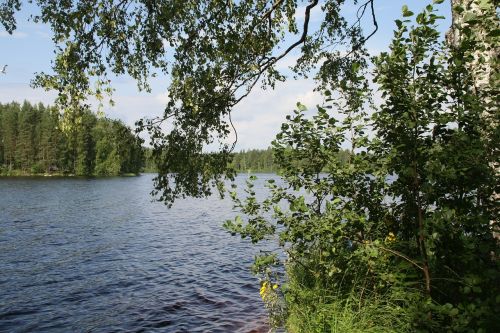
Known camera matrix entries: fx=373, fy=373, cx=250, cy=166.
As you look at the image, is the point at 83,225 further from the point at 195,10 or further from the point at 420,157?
the point at 420,157

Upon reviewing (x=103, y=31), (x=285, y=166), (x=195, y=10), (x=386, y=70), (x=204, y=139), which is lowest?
(x=285, y=166)

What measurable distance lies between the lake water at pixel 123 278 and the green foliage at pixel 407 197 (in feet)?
20.3

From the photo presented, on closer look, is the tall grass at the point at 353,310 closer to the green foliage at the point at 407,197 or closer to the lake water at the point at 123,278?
the green foliage at the point at 407,197

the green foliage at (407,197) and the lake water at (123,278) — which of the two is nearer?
the green foliage at (407,197)

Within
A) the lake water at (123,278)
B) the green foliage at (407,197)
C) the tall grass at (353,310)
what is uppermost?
the green foliage at (407,197)

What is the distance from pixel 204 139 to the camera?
24.3ft

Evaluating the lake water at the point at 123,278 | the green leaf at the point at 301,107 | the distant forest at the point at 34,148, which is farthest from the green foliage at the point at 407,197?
the distant forest at the point at 34,148

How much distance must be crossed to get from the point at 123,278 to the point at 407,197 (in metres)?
15.2

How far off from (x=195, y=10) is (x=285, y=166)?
4.25 metres

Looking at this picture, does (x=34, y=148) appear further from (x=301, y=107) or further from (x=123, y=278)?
(x=301, y=107)

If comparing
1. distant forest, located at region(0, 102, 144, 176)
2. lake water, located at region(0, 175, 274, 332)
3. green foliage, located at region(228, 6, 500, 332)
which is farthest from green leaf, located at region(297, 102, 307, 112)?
distant forest, located at region(0, 102, 144, 176)

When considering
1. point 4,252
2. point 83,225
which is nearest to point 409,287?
point 4,252

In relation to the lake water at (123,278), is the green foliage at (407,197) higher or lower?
higher

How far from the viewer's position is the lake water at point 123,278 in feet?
40.0
